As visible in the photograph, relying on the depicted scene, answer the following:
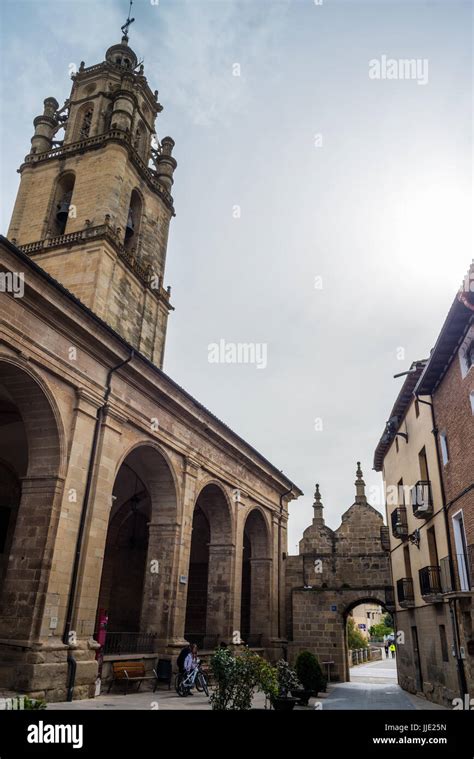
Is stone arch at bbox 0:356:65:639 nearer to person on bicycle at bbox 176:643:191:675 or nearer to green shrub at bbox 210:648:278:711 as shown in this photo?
green shrub at bbox 210:648:278:711

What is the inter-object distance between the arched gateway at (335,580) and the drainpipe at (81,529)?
1495 centimetres

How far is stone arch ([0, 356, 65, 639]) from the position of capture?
33.3 ft

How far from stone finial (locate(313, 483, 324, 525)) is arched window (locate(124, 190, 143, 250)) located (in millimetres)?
15071

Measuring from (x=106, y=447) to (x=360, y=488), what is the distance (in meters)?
17.3

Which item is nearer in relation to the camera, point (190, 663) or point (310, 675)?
point (190, 663)

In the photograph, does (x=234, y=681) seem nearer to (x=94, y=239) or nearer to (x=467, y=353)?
(x=467, y=353)

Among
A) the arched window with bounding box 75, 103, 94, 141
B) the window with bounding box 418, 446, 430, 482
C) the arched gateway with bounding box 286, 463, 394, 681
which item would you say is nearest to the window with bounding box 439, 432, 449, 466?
the window with bounding box 418, 446, 430, 482

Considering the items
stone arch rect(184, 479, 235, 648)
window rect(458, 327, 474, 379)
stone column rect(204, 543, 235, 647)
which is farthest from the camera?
stone arch rect(184, 479, 235, 648)

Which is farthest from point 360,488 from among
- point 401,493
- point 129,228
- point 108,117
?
point 108,117

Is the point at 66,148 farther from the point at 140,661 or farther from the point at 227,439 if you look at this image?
the point at 140,661

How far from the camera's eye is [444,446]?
14.0 meters

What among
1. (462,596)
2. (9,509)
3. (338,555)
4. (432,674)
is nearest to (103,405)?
(9,509)

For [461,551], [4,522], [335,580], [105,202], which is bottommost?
[461,551]

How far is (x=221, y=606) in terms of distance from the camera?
18.8m
